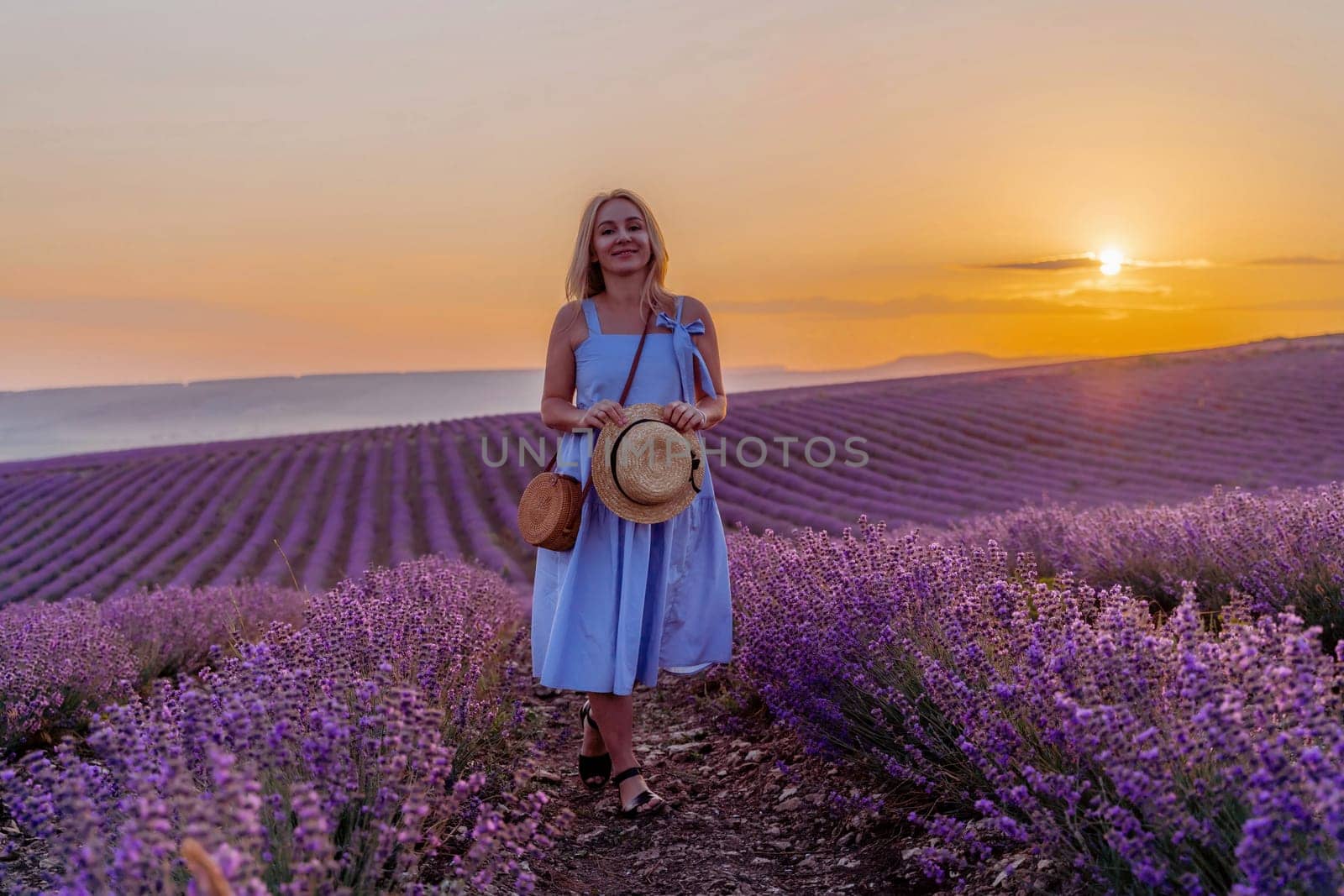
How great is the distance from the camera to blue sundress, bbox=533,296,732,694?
3.24 metres

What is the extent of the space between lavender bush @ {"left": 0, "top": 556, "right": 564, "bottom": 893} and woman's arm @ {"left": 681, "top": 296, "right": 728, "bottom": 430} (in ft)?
3.86

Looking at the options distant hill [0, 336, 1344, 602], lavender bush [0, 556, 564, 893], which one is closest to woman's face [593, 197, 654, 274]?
lavender bush [0, 556, 564, 893]

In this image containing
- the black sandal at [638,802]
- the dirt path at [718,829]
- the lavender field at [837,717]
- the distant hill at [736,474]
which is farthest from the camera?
the distant hill at [736,474]

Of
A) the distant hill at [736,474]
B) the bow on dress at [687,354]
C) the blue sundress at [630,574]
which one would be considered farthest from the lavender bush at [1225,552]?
the distant hill at [736,474]

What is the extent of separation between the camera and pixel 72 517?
1414 cm

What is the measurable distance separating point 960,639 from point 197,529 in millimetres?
12447

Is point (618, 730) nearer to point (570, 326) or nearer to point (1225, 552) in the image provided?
point (570, 326)

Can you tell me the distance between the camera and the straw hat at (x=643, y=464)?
305 cm

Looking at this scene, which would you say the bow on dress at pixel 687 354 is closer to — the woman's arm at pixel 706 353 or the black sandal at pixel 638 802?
the woman's arm at pixel 706 353

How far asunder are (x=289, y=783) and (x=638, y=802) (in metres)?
1.53

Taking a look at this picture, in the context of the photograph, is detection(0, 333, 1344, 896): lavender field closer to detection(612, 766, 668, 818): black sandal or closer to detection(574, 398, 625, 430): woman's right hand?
detection(612, 766, 668, 818): black sandal

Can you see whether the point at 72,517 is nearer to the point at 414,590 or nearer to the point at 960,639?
the point at 414,590

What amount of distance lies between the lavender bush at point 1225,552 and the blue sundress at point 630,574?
1.61 meters

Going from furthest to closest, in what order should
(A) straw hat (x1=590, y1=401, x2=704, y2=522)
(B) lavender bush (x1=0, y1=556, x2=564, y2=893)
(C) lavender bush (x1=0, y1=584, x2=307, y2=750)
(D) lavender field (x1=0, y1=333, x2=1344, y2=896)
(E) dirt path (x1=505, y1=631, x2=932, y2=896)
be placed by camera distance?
1. (C) lavender bush (x1=0, y1=584, x2=307, y2=750)
2. (A) straw hat (x1=590, y1=401, x2=704, y2=522)
3. (E) dirt path (x1=505, y1=631, x2=932, y2=896)
4. (D) lavender field (x1=0, y1=333, x2=1344, y2=896)
5. (B) lavender bush (x1=0, y1=556, x2=564, y2=893)
